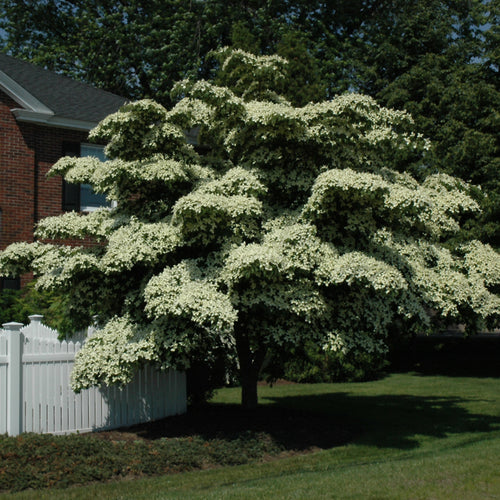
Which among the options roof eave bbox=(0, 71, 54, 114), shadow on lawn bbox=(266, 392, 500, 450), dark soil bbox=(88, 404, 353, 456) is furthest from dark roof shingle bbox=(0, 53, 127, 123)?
dark soil bbox=(88, 404, 353, 456)

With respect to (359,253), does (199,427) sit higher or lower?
lower

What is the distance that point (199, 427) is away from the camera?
1018cm

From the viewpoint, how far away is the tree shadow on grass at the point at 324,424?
9.77m

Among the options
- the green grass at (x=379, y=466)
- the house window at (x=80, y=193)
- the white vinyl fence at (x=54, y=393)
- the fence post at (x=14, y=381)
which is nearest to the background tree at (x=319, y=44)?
the house window at (x=80, y=193)

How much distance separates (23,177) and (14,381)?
8.21 meters

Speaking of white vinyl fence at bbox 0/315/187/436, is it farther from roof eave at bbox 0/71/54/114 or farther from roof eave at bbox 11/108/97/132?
roof eave at bbox 0/71/54/114

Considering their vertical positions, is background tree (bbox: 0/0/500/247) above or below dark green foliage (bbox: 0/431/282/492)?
above

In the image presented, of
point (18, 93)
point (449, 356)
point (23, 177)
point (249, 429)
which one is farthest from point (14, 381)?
point (449, 356)

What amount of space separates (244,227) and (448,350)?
19182 millimetres

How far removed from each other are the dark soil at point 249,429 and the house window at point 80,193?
724 centimetres

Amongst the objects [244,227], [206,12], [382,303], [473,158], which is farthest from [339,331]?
[206,12]

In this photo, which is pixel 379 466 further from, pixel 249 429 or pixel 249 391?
pixel 249 391

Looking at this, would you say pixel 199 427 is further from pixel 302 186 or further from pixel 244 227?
pixel 302 186

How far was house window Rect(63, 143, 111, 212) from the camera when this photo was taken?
16547mm
